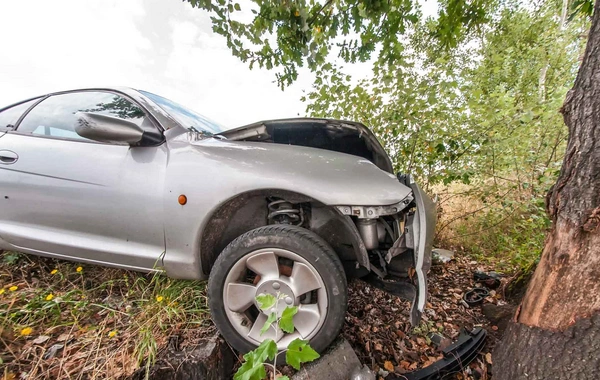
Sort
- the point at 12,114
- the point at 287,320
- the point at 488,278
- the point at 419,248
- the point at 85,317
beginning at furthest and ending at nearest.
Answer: the point at 488,278, the point at 12,114, the point at 85,317, the point at 419,248, the point at 287,320

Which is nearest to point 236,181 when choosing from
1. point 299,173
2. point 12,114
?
point 299,173

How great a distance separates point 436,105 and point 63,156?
126 inches

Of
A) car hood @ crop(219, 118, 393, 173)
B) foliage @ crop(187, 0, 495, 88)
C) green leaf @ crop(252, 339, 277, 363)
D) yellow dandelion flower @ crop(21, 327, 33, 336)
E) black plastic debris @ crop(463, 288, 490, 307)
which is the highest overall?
foliage @ crop(187, 0, 495, 88)

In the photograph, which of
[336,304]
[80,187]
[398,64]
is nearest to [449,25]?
[398,64]

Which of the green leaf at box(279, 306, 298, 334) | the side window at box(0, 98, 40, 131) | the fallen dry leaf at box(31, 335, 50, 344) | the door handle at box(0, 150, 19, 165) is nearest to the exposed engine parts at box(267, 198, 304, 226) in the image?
the green leaf at box(279, 306, 298, 334)

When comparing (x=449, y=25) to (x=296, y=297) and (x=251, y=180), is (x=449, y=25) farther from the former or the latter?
(x=296, y=297)

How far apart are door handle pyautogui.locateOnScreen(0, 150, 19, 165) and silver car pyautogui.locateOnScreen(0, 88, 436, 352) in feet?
0.05

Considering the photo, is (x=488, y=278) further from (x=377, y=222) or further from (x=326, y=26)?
(x=326, y=26)

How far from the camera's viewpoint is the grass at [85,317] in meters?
1.22

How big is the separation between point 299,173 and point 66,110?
2030 millimetres

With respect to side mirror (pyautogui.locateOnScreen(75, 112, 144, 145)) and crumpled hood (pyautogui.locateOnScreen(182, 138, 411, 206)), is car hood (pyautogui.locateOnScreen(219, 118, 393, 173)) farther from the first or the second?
side mirror (pyautogui.locateOnScreen(75, 112, 144, 145))

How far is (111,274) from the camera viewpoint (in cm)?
183

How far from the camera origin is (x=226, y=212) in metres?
1.43

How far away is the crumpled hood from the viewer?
1.24 metres
